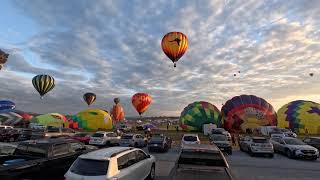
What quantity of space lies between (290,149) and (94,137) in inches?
664

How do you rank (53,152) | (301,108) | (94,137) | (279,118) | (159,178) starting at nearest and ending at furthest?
(53,152), (159,178), (94,137), (301,108), (279,118)

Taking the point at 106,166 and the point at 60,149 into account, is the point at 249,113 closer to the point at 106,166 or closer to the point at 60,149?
the point at 60,149

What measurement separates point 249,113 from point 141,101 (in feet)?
81.9

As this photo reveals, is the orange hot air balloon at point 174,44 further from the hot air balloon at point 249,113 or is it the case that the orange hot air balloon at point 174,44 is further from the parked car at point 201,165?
the parked car at point 201,165

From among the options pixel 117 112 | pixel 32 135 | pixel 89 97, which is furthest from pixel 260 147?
pixel 117 112

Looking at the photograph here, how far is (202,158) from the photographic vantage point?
346 inches

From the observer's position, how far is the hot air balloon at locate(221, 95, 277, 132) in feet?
155

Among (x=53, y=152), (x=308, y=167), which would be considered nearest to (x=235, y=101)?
(x=308, y=167)

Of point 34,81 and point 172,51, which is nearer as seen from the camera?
point 172,51

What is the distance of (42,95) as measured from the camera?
57.7 metres

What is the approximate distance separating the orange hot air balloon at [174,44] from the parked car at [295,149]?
19.7m

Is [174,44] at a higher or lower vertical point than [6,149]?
higher

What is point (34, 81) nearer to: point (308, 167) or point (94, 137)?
point (94, 137)

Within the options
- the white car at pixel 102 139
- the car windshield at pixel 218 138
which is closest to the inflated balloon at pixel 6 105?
the white car at pixel 102 139
